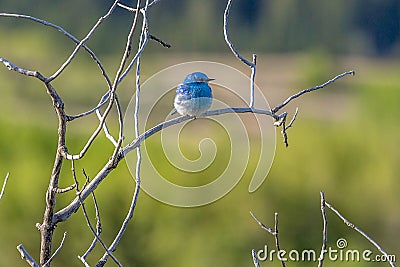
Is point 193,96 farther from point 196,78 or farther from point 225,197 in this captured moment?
point 225,197

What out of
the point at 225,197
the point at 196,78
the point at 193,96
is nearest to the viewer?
the point at 193,96

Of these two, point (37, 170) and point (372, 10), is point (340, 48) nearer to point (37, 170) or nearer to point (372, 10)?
point (372, 10)

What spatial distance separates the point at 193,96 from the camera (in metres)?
3.27

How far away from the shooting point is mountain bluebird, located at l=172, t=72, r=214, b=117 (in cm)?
320

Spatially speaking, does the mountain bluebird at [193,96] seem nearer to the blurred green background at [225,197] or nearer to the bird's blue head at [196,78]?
the bird's blue head at [196,78]

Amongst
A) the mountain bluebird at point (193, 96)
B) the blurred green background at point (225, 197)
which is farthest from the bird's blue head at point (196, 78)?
the blurred green background at point (225, 197)

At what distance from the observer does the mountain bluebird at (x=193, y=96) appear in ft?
10.5

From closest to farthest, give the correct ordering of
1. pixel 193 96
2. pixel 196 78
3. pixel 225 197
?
pixel 193 96 → pixel 196 78 → pixel 225 197

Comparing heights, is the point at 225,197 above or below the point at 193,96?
below

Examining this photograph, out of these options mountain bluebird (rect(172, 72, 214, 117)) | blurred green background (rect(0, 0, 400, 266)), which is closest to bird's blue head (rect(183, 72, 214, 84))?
mountain bluebird (rect(172, 72, 214, 117))

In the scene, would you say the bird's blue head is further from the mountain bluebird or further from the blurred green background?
the blurred green background

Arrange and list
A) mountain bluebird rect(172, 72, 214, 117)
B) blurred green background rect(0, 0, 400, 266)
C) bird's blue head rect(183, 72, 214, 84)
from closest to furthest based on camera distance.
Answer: mountain bluebird rect(172, 72, 214, 117), bird's blue head rect(183, 72, 214, 84), blurred green background rect(0, 0, 400, 266)

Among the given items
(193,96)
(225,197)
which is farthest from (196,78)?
(225,197)

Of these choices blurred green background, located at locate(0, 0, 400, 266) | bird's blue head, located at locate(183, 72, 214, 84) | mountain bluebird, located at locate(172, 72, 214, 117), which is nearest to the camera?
mountain bluebird, located at locate(172, 72, 214, 117)
